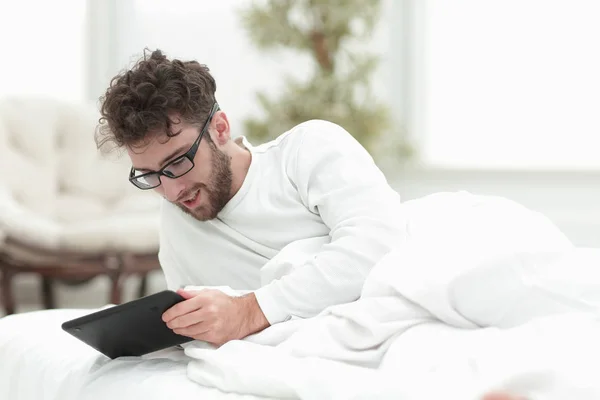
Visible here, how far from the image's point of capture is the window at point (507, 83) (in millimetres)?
4234

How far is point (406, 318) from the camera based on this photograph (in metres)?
1.33

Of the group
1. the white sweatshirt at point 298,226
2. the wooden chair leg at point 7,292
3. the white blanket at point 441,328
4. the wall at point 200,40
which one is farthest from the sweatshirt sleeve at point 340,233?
the wall at point 200,40

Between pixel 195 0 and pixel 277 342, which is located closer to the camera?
pixel 277 342

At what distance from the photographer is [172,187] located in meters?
1.76

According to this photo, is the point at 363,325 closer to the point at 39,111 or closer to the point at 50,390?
the point at 50,390

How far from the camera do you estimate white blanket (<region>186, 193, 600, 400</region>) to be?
111 centimetres

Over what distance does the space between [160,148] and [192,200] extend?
156 millimetres

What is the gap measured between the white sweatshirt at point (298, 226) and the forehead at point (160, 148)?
0.22 metres

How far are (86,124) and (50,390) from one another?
291cm

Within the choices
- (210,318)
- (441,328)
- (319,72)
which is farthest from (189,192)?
(319,72)

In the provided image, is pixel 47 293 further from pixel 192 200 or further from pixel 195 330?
pixel 195 330

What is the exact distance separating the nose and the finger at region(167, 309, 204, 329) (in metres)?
0.39

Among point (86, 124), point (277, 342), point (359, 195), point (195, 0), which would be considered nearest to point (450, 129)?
point (195, 0)

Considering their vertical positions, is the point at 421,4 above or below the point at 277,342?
above
